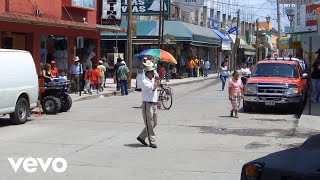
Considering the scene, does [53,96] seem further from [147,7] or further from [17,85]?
[147,7]

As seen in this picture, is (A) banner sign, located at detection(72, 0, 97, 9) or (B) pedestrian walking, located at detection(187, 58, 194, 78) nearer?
(A) banner sign, located at detection(72, 0, 97, 9)

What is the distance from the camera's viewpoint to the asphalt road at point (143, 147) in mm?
8461

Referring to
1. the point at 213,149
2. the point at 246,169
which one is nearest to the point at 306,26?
the point at 213,149

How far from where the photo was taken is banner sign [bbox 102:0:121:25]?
2881 cm

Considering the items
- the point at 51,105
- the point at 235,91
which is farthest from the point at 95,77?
the point at 235,91

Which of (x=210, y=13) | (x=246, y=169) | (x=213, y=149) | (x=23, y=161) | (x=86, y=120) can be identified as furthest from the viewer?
(x=210, y=13)

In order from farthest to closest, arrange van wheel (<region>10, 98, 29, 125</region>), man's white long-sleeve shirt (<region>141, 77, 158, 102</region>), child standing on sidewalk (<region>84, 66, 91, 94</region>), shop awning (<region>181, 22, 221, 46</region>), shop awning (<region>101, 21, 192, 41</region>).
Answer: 1. shop awning (<region>181, 22, 221, 46</region>)
2. shop awning (<region>101, 21, 192, 41</region>)
3. child standing on sidewalk (<region>84, 66, 91, 94</region>)
4. van wheel (<region>10, 98, 29, 125</region>)
5. man's white long-sleeve shirt (<region>141, 77, 158, 102</region>)

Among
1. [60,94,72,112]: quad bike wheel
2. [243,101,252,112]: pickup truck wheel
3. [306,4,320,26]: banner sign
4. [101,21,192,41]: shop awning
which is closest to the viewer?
[60,94,72,112]: quad bike wheel

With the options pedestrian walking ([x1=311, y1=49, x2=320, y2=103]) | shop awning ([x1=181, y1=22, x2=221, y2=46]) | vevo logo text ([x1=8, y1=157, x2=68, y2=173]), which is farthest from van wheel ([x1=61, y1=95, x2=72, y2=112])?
shop awning ([x1=181, y1=22, x2=221, y2=46])

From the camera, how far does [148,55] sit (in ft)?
71.1

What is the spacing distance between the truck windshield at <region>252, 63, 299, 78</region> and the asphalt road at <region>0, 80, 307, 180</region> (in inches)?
55.9

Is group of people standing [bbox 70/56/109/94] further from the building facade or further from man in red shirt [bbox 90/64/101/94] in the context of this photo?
the building facade

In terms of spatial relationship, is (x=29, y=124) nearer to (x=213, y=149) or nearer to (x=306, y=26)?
(x=213, y=149)

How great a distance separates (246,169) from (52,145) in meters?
6.91
